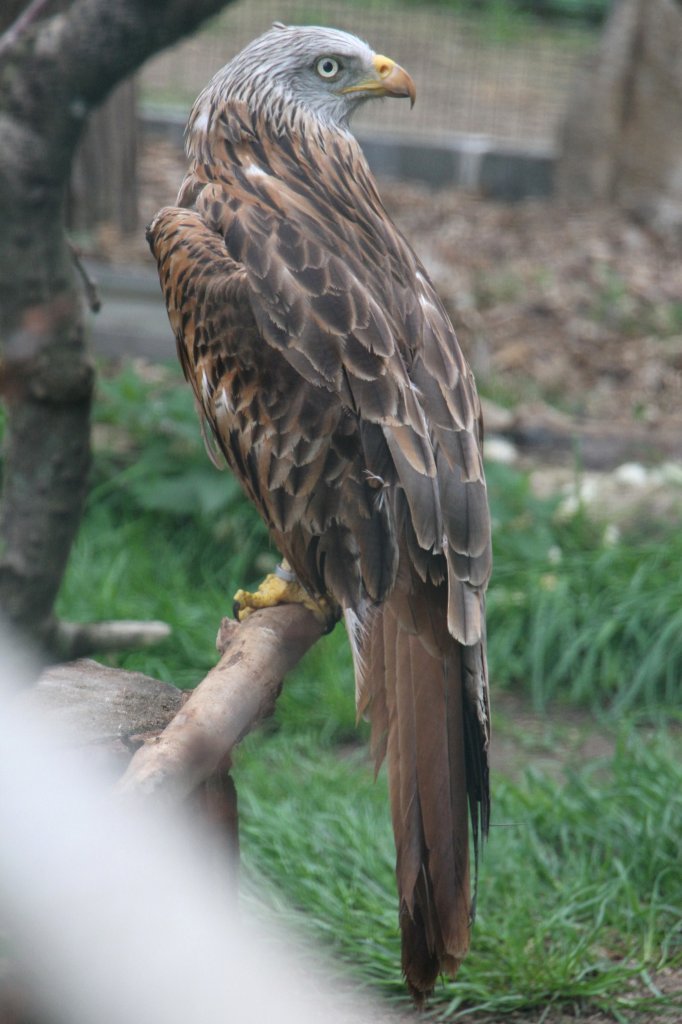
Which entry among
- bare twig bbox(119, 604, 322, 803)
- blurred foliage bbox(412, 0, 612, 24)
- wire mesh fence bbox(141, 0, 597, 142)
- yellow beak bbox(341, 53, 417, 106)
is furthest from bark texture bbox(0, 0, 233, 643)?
blurred foliage bbox(412, 0, 612, 24)

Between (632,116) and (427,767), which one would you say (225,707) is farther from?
(632,116)

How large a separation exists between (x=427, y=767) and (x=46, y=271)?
1590 mm

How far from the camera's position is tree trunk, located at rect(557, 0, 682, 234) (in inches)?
317

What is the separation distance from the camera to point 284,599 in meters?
2.75

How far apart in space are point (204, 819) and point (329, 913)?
1.07 metres

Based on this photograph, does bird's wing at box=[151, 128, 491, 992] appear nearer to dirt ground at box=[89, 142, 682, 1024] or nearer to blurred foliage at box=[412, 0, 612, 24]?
dirt ground at box=[89, 142, 682, 1024]

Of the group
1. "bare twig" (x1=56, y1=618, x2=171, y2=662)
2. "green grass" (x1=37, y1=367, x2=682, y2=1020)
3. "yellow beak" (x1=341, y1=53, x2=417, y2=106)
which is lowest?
"green grass" (x1=37, y1=367, x2=682, y2=1020)

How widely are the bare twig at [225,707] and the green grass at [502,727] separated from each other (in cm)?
71

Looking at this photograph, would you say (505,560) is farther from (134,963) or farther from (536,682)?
(134,963)

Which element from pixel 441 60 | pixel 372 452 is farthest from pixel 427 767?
pixel 441 60

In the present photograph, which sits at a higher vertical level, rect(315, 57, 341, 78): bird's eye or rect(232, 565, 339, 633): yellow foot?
rect(315, 57, 341, 78): bird's eye

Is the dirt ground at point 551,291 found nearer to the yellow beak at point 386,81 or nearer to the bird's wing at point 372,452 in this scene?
the yellow beak at point 386,81

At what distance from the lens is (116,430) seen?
510 centimetres

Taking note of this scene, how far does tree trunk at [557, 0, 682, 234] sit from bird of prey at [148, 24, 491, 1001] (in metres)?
5.95
